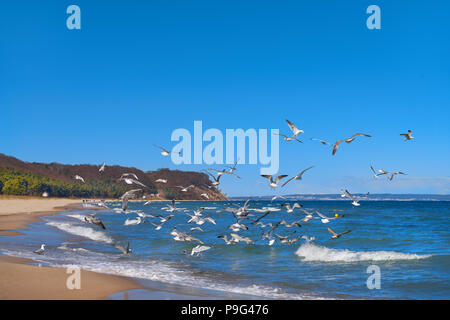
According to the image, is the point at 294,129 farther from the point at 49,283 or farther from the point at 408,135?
the point at 49,283

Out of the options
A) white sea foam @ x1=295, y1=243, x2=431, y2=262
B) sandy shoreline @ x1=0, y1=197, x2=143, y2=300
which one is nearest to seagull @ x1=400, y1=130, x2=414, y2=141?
white sea foam @ x1=295, y1=243, x2=431, y2=262

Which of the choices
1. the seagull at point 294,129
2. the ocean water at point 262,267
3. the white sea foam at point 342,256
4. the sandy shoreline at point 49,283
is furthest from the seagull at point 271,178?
the white sea foam at point 342,256

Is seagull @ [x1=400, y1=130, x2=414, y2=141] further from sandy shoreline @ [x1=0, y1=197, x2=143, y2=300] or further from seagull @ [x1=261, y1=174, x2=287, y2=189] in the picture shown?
sandy shoreline @ [x1=0, y1=197, x2=143, y2=300]

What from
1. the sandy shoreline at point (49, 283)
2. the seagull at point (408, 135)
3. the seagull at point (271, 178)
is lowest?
the sandy shoreline at point (49, 283)

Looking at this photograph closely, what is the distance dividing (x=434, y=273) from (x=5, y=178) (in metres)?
147

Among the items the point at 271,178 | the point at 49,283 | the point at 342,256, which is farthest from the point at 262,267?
the point at 49,283

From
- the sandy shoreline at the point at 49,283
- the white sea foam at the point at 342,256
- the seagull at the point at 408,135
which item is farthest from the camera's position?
the white sea foam at the point at 342,256

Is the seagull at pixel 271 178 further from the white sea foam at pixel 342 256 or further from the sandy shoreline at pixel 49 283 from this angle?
the white sea foam at pixel 342 256

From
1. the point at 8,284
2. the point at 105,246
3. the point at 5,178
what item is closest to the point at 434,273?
the point at 8,284

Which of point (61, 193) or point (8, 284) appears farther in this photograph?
point (61, 193)

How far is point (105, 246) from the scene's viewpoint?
21578 mm

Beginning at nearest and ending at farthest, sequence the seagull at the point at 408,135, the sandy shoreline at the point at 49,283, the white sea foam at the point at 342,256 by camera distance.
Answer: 1. the sandy shoreline at the point at 49,283
2. the seagull at the point at 408,135
3. the white sea foam at the point at 342,256

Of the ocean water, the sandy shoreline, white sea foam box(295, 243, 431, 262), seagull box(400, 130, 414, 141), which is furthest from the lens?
white sea foam box(295, 243, 431, 262)
